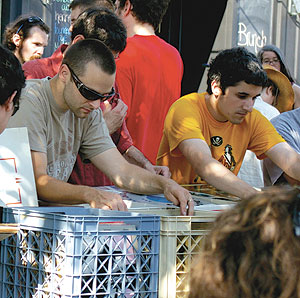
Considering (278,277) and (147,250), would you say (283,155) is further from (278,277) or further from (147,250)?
(278,277)

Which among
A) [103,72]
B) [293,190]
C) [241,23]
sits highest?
[241,23]

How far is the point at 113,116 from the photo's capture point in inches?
150

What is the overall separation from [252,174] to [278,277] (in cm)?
371

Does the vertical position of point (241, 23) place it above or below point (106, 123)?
above

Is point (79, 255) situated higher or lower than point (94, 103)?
lower

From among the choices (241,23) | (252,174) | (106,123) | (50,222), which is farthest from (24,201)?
(241,23)

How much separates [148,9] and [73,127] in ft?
4.96

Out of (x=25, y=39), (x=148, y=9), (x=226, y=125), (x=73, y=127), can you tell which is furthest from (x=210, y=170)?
(x=25, y=39)

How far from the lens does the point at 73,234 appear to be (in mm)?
1878

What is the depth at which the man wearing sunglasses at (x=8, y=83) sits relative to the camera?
2279mm

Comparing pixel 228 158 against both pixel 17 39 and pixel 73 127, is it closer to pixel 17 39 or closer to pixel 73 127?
pixel 73 127

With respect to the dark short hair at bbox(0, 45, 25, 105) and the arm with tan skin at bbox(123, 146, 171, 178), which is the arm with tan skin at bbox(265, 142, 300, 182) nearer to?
the arm with tan skin at bbox(123, 146, 171, 178)

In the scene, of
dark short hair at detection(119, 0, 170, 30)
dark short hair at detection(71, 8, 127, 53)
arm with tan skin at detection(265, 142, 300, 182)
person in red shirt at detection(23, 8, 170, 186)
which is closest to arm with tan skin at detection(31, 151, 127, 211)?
person in red shirt at detection(23, 8, 170, 186)

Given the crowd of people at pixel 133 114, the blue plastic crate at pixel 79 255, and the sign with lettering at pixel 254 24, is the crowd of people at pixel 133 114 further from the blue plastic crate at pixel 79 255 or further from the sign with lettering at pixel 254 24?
the sign with lettering at pixel 254 24
